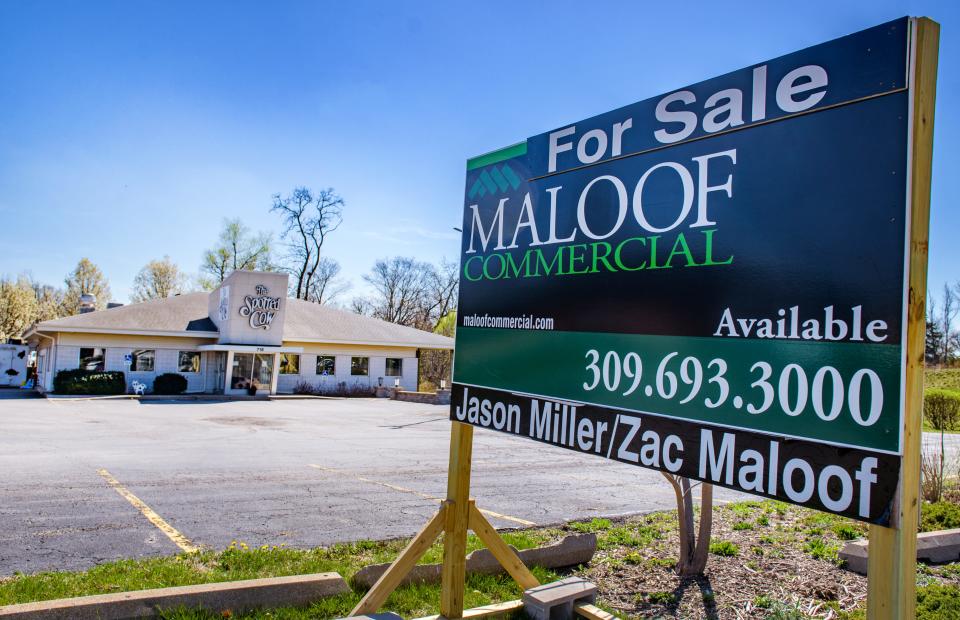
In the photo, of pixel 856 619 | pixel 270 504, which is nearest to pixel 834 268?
pixel 856 619

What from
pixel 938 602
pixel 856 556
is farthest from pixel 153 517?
pixel 938 602

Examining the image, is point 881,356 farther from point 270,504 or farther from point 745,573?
point 270,504

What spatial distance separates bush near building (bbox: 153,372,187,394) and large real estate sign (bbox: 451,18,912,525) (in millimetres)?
29344

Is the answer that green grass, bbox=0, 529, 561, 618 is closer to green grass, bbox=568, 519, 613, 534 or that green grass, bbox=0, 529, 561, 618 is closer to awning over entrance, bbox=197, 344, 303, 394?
green grass, bbox=568, 519, 613, 534

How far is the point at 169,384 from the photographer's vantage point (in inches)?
1174

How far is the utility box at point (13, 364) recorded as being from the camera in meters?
37.5

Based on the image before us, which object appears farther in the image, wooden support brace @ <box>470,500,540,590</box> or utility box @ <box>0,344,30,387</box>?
utility box @ <box>0,344,30,387</box>

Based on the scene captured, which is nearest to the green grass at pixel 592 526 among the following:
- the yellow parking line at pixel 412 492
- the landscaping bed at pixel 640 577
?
the landscaping bed at pixel 640 577

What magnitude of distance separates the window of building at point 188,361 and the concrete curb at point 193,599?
98.5 feet

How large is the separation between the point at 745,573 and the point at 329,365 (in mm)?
31454

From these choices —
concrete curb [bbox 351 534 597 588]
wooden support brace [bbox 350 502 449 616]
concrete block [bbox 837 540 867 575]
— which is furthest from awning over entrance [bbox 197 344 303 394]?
concrete block [bbox 837 540 867 575]

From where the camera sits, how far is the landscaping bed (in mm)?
4578

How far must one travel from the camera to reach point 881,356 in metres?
2.38

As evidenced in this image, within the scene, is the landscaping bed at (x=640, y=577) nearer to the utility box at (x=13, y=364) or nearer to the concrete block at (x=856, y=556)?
the concrete block at (x=856, y=556)
